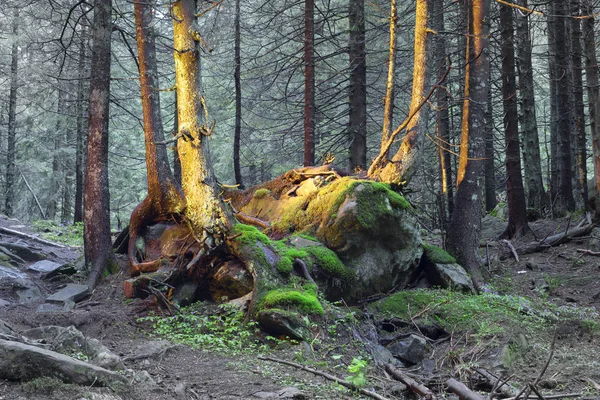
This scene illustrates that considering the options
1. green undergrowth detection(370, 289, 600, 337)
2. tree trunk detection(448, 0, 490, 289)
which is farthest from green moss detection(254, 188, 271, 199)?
tree trunk detection(448, 0, 490, 289)

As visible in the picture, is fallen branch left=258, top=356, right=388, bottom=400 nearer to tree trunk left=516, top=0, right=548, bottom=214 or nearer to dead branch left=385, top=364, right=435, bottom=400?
dead branch left=385, top=364, right=435, bottom=400

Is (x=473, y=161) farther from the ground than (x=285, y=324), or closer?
farther from the ground

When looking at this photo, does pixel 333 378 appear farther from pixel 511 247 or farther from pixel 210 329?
pixel 511 247

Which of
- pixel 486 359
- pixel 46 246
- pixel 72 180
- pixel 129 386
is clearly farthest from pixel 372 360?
pixel 72 180

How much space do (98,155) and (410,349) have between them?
736 cm

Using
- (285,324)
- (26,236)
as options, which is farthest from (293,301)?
(26,236)

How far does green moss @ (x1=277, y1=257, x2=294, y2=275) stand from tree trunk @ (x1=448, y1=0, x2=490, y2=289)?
13.9 ft

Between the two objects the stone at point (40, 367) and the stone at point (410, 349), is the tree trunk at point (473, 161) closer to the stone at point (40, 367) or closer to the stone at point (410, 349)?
the stone at point (410, 349)

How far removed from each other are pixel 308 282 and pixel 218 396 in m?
3.49

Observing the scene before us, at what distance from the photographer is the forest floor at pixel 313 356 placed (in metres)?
4.94

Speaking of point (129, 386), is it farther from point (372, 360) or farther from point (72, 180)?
point (72, 180)

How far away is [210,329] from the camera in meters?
7.30

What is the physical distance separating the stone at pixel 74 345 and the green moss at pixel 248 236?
10.6 ft

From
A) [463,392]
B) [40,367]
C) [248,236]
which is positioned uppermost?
[248,236]
